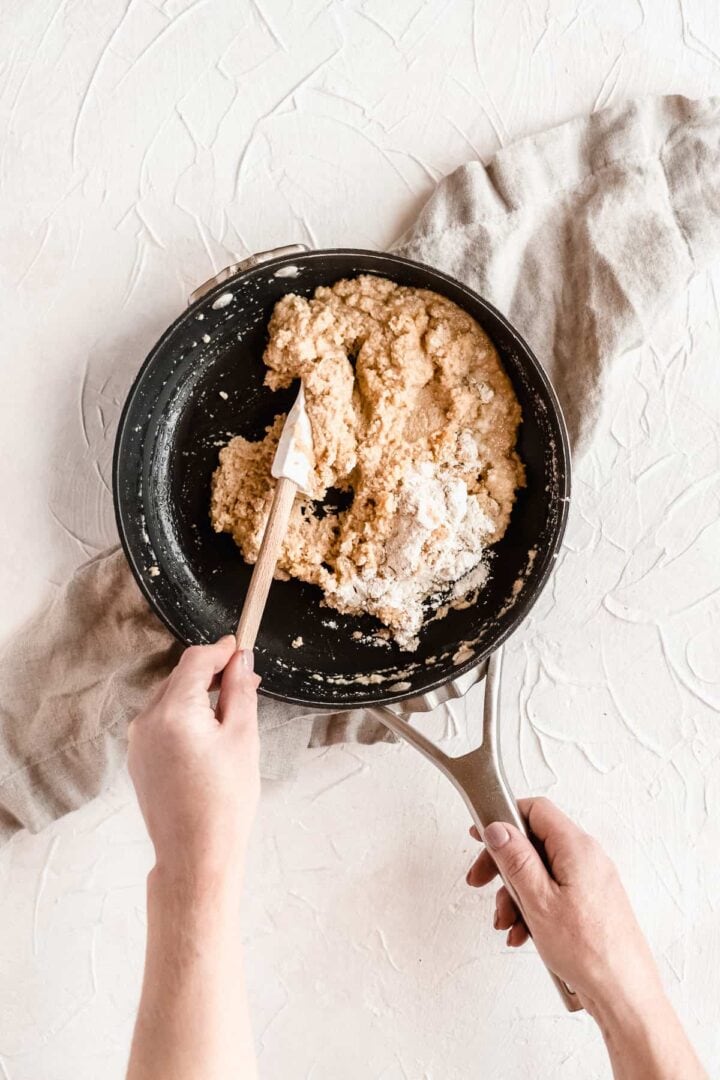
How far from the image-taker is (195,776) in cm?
68

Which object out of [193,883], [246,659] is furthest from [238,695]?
[193,883]

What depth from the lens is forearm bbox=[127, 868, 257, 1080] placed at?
685mm

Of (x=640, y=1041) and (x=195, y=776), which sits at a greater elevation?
(x=195, y=776)

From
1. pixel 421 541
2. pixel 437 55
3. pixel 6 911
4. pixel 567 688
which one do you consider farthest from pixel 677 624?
pixel 6 911

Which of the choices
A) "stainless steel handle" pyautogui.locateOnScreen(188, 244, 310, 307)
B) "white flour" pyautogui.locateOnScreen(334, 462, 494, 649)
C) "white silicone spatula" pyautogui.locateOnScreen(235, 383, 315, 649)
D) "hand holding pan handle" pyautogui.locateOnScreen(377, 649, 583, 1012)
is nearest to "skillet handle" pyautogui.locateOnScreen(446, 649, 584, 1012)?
"hand holding pan handle" pyautogui.locateOnScreen(377, 649, 583, 1012)

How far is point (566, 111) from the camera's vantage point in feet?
3.26

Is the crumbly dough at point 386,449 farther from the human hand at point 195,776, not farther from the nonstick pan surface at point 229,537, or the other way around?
the human hand at point 195,776

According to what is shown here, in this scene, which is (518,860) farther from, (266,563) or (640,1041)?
(266,563)

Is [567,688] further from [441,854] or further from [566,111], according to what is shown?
[566,111]

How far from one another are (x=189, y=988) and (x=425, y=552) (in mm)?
467

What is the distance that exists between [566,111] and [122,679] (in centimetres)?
85

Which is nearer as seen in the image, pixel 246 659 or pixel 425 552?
pixel 246 659

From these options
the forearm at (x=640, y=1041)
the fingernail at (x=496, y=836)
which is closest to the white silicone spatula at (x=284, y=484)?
the fingernail at (x=496, y=836)

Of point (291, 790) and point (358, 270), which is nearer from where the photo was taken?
point (358, 270)
